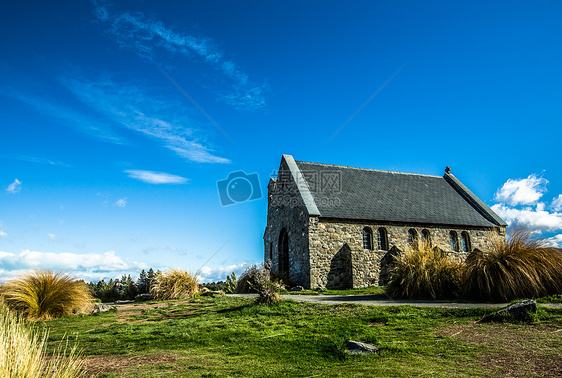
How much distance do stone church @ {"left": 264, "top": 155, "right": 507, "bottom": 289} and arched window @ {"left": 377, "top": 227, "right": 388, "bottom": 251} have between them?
0.06m

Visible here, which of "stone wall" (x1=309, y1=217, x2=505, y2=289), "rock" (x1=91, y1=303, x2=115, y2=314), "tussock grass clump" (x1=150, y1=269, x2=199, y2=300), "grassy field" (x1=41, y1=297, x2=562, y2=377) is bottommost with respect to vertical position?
"grassy field" (x1=41, y1=297, x2=562, y2=377)

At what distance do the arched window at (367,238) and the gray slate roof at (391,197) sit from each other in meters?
0.79

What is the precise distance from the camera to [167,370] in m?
4.62

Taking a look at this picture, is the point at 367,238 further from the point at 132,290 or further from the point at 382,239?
the point at 132,290

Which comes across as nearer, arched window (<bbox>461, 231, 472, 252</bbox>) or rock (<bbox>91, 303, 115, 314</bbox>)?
rock (<bbox>91, 303, 115, 314</bbox>)

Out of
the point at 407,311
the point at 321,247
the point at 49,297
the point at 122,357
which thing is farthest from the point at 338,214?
the point at 122,357

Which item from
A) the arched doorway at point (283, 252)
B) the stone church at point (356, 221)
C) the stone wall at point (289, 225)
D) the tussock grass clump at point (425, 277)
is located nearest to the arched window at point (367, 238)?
the stone church at point (356, 221)

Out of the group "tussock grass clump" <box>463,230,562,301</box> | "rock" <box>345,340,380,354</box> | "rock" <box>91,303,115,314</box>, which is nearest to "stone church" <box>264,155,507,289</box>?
"tussock grass clump" <box>463,230,562,301</box>

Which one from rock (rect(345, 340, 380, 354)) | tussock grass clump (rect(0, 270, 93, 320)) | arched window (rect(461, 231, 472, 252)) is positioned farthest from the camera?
arched window (rect(461, 231, 472, 252))

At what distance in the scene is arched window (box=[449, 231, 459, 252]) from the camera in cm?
2380

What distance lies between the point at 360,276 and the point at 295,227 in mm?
4769

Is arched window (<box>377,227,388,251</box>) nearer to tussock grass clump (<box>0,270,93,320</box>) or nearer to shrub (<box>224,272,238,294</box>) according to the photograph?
shrub (<box>224,272,238,294</box>)

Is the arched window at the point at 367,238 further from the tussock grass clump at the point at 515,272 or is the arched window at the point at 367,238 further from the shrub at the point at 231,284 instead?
the tussock grass clump at the point at 515,272

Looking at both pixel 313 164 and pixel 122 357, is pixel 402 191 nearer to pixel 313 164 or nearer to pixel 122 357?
pixel 313 164
